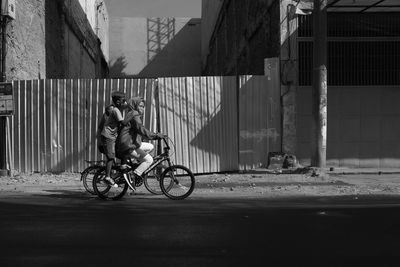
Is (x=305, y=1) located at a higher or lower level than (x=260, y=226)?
higher

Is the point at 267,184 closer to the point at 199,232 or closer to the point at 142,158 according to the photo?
the point at 142,158

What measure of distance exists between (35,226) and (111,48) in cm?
3904

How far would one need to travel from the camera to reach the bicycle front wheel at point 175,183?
964 cm

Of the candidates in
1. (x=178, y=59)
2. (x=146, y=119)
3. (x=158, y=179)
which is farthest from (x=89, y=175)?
(x=178, y=59)

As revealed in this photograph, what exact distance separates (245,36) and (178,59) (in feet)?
84.4

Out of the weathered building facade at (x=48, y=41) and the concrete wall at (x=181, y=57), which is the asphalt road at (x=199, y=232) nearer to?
the weathered building facade at (x=48, y=41)

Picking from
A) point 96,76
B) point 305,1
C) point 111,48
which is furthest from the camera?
point 111,48

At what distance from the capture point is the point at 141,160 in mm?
9664

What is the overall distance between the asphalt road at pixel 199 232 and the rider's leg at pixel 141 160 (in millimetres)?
584

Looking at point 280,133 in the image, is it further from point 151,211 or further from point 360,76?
point 151,211

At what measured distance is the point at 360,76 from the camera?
14.4 meters

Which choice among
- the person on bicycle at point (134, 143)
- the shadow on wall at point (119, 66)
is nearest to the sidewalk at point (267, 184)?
the person on bicycle at point (134, 143)

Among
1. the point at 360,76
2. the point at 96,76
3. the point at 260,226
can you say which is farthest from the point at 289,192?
the point at 96,76

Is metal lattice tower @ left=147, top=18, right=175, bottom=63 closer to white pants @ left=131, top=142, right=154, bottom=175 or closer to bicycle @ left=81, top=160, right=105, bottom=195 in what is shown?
bicycle @ left=81, top=160, right=105, bottom=195
